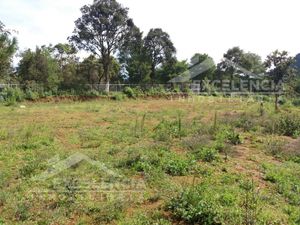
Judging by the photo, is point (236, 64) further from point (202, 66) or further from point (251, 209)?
point (251, 209)

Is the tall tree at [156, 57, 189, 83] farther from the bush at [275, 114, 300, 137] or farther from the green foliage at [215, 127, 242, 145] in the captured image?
the green foliage at [215, 127, 242, 145]

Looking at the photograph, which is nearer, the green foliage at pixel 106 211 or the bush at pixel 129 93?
the green foliage at pixel 106 211

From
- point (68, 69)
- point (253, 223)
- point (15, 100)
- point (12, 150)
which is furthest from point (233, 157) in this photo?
point (68, 69)

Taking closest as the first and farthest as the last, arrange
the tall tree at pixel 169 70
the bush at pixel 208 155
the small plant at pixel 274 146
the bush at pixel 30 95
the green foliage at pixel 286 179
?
the green foliage at pixel 286 179 → the bush at pixel 208 155 → the small plant at pixel 274 146 → the bush at pixel 30 95 → the tall tree at pixel 169 70

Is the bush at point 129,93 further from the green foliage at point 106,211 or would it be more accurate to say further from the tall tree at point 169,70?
the green foliage at point 106,211

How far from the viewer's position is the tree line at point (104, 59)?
1208 inches

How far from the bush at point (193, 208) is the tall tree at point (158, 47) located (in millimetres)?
33427

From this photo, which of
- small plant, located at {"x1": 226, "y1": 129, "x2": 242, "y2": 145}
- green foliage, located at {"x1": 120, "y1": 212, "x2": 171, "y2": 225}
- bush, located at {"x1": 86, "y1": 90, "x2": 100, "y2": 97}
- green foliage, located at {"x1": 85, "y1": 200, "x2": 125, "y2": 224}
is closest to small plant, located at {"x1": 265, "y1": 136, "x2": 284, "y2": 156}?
small plant, located at {"x1": 226, "y1": 129, "x2": 242, "y2": 145}

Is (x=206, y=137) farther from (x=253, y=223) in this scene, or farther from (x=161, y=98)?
(x=161, y=98)

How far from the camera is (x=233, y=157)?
8.87 meters

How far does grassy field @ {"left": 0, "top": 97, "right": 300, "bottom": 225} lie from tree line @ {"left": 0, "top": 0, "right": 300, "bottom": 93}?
12.9m

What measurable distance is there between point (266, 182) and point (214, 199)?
1866 mm

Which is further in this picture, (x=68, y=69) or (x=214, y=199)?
(x=68, y=69)

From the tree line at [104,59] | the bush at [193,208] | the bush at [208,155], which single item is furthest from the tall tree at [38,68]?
the bush at [193,208]
